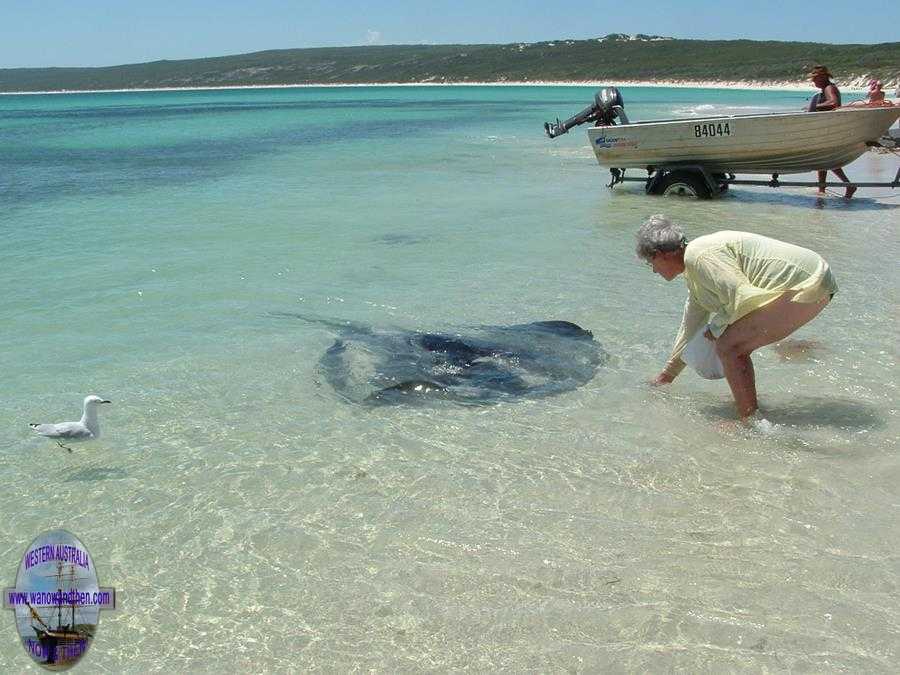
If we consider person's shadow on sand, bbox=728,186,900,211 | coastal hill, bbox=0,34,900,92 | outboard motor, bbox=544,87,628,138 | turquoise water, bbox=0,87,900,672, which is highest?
coastal hill, bbox=0,34,900,92

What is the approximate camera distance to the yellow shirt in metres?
4.47

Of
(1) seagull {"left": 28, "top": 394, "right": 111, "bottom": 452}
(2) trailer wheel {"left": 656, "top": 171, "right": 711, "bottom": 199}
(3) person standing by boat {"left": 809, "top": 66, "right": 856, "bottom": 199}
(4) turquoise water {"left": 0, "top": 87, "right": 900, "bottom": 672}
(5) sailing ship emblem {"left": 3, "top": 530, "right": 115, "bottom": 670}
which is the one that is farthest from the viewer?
(2) trailer wheel {"left": 656, "top": 171, "right": 711, "bottom": 199}

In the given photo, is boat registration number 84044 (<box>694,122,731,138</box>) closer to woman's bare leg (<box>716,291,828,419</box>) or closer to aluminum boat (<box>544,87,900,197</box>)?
aluminum boat (<box>544,87,900,197</box>)

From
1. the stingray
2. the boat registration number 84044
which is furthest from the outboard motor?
the stingray

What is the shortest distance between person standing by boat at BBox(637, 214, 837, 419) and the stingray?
57.0 inches

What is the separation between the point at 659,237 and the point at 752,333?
2.53 feet

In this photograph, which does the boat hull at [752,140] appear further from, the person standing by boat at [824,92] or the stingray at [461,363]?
the stingray at [461,363]

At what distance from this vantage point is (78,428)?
4793mm

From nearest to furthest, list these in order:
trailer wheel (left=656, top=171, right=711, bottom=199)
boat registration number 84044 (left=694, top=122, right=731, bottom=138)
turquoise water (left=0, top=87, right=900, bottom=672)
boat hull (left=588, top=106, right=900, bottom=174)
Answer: turquoise water (left=0, top=87, right=900, bottom=672) → boat hull (left=588, top=106, right=900, bottom=174) → boat registration number 84044 (left=694, top=122, right=731, bottom=138) → trailer wheel (left=656, top=171, right=711, bottom=199)

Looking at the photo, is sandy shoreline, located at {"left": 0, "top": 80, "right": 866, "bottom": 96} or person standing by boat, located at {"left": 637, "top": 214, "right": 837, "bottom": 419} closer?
person standing by boat, located at {"left": 637, "top": 214, "right": 837, "bottom": 419}

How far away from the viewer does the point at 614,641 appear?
3.22 metres

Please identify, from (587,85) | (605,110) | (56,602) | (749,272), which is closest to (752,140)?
(605,110)

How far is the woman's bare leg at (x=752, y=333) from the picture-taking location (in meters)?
4.52

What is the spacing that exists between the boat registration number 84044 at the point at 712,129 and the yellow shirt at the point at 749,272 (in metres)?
8.92
